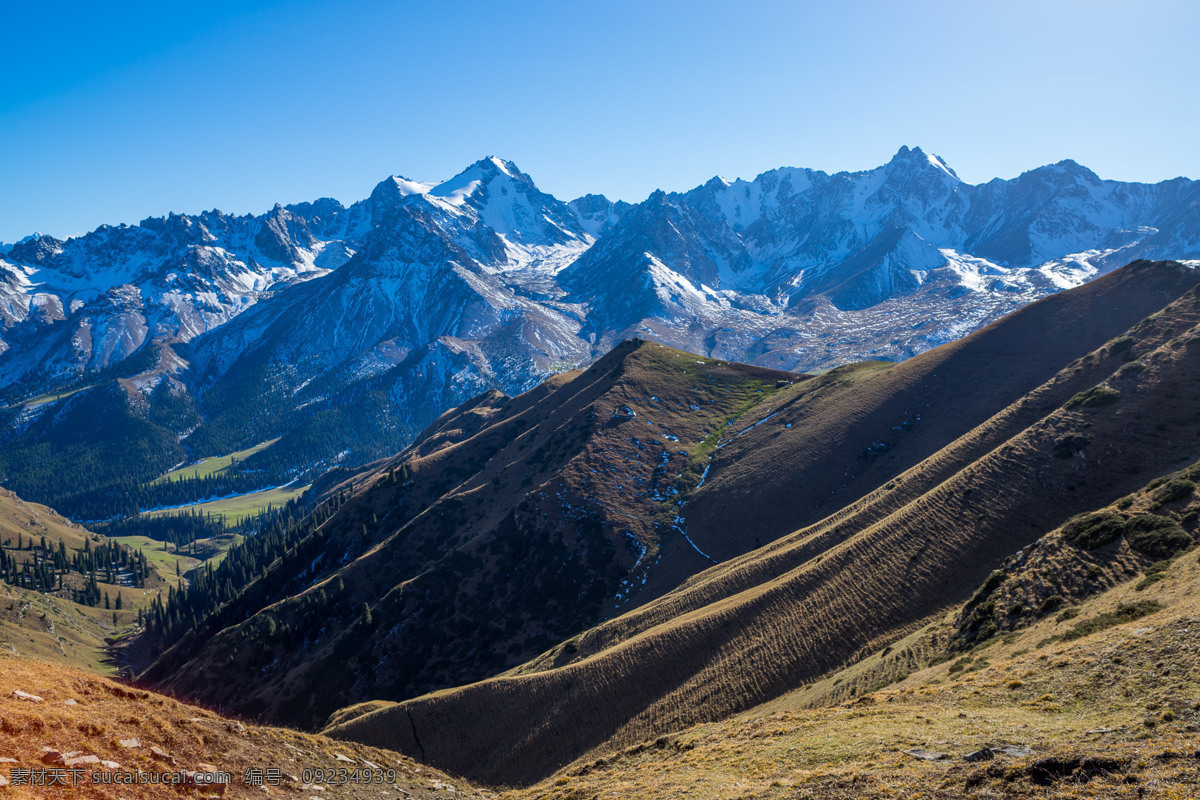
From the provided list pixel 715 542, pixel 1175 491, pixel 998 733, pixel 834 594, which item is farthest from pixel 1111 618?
pixel 715 542

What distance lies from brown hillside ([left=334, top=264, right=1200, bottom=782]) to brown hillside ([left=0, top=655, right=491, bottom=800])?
1030 inches

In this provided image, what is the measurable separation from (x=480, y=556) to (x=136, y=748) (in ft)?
296

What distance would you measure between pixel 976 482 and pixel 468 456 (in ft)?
417

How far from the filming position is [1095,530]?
4600cm

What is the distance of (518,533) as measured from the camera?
116 m

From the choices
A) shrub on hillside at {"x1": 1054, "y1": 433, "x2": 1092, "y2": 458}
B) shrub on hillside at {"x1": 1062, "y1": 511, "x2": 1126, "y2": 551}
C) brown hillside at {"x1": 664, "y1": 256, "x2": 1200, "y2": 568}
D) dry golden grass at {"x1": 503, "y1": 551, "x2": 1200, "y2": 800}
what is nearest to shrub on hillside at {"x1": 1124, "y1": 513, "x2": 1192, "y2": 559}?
shrub on hillside at {"x1": 1062, "y1": 511, "x2": 1126, "y2": 551}

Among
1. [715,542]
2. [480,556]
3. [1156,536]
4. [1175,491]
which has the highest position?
[480,556]

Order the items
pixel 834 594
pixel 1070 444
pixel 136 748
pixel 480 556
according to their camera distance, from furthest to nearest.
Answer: pixel 480 556, pixel 1070 444, pixel 834 594, pixel 136 748

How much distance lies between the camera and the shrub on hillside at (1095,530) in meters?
45.1

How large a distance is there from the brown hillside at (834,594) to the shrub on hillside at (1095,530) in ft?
31.3

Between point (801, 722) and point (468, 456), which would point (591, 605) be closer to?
point (801, 722)

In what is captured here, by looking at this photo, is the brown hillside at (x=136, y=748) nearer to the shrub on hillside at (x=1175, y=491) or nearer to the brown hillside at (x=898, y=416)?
the shrub on hillside at (x=1175, y=491)

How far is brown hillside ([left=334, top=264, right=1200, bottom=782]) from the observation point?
56.6 metres

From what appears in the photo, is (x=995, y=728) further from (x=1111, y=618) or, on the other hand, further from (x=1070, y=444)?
(x=1070, y=444)
